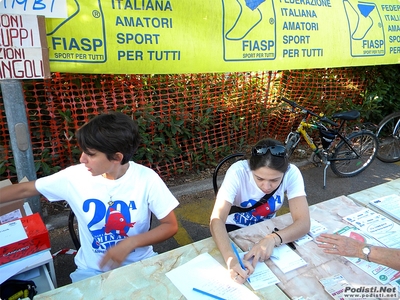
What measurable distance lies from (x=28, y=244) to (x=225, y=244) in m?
1.08

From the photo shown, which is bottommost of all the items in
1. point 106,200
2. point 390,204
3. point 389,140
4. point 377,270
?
point 389,140

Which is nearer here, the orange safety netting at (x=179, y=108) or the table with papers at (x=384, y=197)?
the table with papers at (x=384, y=197)

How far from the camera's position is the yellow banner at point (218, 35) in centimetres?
251

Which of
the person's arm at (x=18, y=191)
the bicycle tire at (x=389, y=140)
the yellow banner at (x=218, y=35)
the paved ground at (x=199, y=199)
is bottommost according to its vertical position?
the paved ground at (x=199, y=199)

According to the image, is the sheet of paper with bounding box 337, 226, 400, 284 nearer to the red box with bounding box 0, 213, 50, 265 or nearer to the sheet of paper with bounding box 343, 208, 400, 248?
the sheet of paper with bounding box 343, 208, 400, 248

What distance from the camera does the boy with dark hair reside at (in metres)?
1.64

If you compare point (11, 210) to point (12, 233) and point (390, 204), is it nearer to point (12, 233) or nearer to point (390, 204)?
point (12, 233)

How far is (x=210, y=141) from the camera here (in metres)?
4.27

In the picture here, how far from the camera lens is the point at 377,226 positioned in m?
1.84

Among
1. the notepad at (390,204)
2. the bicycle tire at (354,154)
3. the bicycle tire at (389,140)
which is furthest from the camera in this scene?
the bicycle tire at (389,140)

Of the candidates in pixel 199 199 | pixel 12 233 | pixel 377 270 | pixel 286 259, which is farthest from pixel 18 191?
pixel 199 199

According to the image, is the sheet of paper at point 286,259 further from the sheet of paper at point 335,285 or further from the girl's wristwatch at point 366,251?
the girl's wristwatch at point 366,251

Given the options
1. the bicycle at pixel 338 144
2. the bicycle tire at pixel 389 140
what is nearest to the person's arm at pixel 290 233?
the bicycle at pixel 338 144

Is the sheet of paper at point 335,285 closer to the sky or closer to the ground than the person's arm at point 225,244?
closer to the ground
